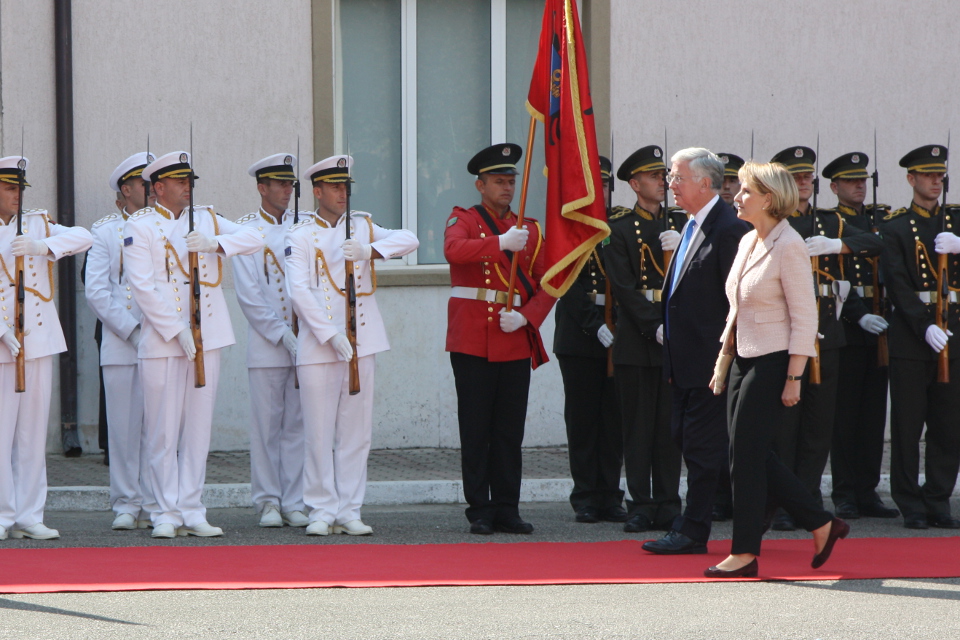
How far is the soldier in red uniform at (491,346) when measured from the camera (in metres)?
7.36

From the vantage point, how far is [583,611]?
5.32 m

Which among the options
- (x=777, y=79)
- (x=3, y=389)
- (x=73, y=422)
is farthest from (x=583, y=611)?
(x=777, y=79)

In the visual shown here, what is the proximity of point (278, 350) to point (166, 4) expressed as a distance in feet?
12.7

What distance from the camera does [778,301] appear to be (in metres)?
5.95

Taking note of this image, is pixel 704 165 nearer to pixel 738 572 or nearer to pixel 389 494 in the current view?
pixel 738 572

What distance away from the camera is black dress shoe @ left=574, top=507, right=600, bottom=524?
777 centimetres

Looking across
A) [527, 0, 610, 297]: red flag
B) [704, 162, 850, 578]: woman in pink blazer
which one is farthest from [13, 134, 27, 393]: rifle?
[704, 162, 850, 578]: woman in pink blazer

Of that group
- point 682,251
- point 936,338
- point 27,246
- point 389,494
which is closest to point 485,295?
point 682,251

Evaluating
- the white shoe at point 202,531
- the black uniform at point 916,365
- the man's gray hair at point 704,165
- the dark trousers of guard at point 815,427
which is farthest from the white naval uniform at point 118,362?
the black uniform at point 916,365

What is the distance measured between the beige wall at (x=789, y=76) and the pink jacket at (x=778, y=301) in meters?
4.97

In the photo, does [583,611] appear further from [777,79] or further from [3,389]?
[777,79]

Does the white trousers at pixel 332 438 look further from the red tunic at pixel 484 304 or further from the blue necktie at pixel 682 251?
the blue necktie at pixel 682 251

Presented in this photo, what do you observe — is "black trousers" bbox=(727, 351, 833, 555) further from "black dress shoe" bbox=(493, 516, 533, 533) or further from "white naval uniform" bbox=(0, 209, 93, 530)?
"white naval uniform" bbox=(0, 209, 93, 530)

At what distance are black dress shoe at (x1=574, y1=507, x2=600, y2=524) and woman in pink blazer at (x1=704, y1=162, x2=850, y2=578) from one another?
180 centimetres
